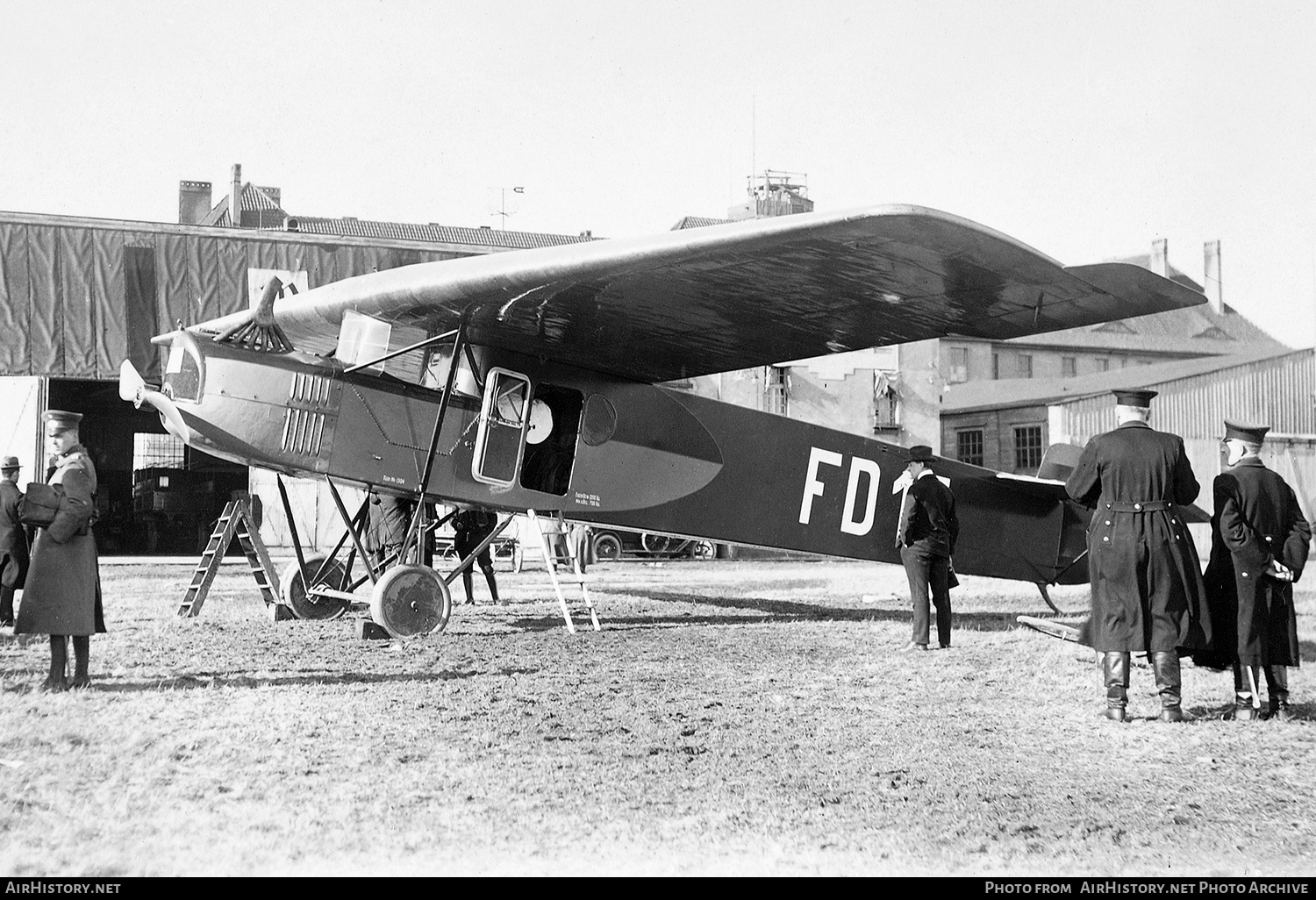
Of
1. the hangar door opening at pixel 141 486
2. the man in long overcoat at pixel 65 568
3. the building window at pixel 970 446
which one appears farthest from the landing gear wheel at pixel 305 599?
the building window at pixel 970 446

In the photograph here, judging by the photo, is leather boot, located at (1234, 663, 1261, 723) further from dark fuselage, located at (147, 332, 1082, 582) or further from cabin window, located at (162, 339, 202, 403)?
cabin window, located at (162, 339, 202, 403)

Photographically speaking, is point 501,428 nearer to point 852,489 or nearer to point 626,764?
point 852,489

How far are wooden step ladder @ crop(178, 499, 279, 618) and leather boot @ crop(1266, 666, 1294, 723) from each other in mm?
8632

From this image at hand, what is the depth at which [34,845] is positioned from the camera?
375 centimetres

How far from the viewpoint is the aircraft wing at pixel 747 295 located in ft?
22.4

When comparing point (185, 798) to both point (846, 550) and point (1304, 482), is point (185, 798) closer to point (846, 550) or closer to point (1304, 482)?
point (846, 550)

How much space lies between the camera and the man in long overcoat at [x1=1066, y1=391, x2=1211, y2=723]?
6.47m

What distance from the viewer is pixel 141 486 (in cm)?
3338

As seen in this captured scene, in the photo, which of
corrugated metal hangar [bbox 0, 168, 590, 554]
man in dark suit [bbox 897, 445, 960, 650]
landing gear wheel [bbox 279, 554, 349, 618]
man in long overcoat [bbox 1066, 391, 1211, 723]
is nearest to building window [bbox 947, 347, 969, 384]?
corrugated metal hangar [bbox 0, 168, 590, 554]

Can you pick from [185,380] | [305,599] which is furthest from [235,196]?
[185,380]

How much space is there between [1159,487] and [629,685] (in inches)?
134

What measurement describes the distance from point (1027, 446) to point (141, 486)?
115ft

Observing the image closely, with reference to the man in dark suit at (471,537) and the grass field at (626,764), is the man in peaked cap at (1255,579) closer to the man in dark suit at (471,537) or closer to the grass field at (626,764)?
the grass field at (626,764)
